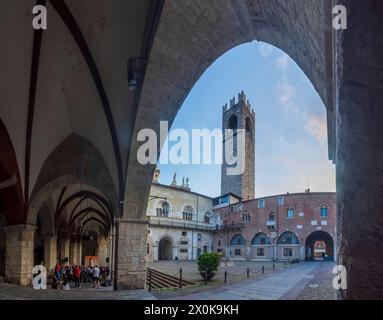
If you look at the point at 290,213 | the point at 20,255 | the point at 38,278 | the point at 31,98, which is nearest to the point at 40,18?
Answer: the point at 31,98

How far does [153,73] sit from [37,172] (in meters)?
6.63

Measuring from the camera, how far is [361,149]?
56.8 inches

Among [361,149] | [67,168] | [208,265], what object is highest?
[67,168]

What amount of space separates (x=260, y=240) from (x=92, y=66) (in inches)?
1413

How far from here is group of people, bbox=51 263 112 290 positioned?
1326cm

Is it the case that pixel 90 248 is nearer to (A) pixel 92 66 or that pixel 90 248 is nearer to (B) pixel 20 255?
(B) pixel 20 255

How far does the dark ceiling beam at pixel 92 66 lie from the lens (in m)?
7.31

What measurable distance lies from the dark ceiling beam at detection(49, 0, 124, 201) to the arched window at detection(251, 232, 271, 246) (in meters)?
32.9

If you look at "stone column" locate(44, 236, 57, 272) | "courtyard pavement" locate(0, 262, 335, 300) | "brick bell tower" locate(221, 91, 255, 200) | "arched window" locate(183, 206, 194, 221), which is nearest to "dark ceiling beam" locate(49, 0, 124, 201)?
"courtyard pavement" locate(0, 262, 335, 300)

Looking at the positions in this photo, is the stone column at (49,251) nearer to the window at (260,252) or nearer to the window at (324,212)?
→ the window at (260,252)

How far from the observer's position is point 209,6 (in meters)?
5.31

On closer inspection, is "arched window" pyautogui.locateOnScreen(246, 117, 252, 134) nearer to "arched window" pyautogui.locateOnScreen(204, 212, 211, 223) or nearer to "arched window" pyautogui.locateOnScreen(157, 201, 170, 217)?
"arched window" pyautogui.locateOnScreen(204, 212, 211, 223)

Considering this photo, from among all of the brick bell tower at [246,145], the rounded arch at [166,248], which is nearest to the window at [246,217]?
the brick bell tower at [246,145]
